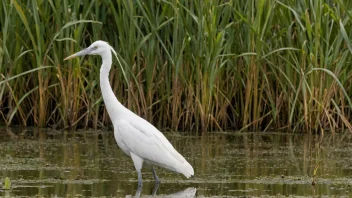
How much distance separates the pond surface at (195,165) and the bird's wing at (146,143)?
0.24 m

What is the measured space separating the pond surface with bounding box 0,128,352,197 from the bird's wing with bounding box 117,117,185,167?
240 mm

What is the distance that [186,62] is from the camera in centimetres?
1112

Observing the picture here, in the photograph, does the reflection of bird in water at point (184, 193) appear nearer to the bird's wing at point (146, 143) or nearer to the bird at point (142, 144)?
the bird at point (142, 144)

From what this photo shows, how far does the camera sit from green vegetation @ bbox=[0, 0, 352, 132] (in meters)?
10.8

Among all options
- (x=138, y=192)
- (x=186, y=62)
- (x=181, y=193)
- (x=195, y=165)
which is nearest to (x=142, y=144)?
(x=138, y=192)

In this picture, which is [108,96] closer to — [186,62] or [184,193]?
[184,193]

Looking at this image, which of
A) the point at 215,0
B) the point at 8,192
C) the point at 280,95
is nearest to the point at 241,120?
the point at 280,95

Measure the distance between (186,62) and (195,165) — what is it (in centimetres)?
223

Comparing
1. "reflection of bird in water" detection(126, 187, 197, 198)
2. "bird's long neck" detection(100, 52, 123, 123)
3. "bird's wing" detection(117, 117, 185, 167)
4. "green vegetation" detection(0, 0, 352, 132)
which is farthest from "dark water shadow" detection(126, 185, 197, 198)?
"green vegetation" detection(0, 0, 352, 132)

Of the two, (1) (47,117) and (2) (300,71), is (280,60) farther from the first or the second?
(1) (47,117)

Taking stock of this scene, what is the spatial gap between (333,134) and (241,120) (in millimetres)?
1127

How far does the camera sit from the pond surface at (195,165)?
7.76 meters

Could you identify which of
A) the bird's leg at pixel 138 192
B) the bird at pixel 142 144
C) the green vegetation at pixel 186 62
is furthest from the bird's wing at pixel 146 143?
the green vegetation at pixel 186 62

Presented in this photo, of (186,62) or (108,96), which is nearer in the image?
(108,96)
